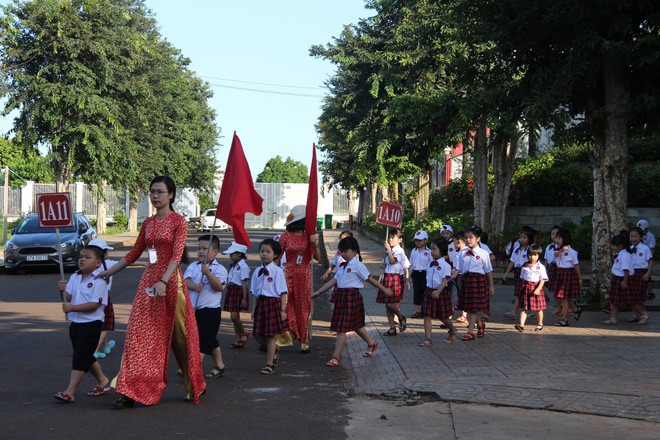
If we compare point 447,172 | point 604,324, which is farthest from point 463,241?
point 447,172

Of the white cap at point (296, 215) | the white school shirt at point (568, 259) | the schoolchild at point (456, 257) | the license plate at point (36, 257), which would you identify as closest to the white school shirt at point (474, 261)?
the schoolchild at point (456, 257)

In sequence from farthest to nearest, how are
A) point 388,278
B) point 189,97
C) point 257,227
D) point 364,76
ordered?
1. point 257,227
2. point 189,97
3. point 364,76
4. point 388,278

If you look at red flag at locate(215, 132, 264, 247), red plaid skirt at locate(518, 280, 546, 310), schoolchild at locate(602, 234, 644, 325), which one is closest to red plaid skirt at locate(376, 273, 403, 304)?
red plaid skirt at locate(518, 280, 546, 310)

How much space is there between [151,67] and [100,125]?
1099cm

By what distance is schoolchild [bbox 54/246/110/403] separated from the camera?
288 inches

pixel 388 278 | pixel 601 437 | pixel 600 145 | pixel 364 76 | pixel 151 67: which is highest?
pixel 151 67

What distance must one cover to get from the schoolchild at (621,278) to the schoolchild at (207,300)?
678 cm

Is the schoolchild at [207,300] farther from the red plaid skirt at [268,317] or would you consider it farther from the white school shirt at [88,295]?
the white school shirt at [88,295]

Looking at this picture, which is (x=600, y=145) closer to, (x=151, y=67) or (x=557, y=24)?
(x=557, y=24)

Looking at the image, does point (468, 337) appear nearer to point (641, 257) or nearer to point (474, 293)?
point (474, 293)

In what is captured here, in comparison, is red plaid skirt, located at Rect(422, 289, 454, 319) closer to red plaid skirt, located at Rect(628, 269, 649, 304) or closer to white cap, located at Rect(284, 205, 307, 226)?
white cap, located at Rect(284, 205, 307, 226)

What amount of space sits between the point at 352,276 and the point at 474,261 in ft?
8.51

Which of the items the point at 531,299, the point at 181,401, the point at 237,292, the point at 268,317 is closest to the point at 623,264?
the point at 531,299

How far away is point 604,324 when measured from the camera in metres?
13.1
